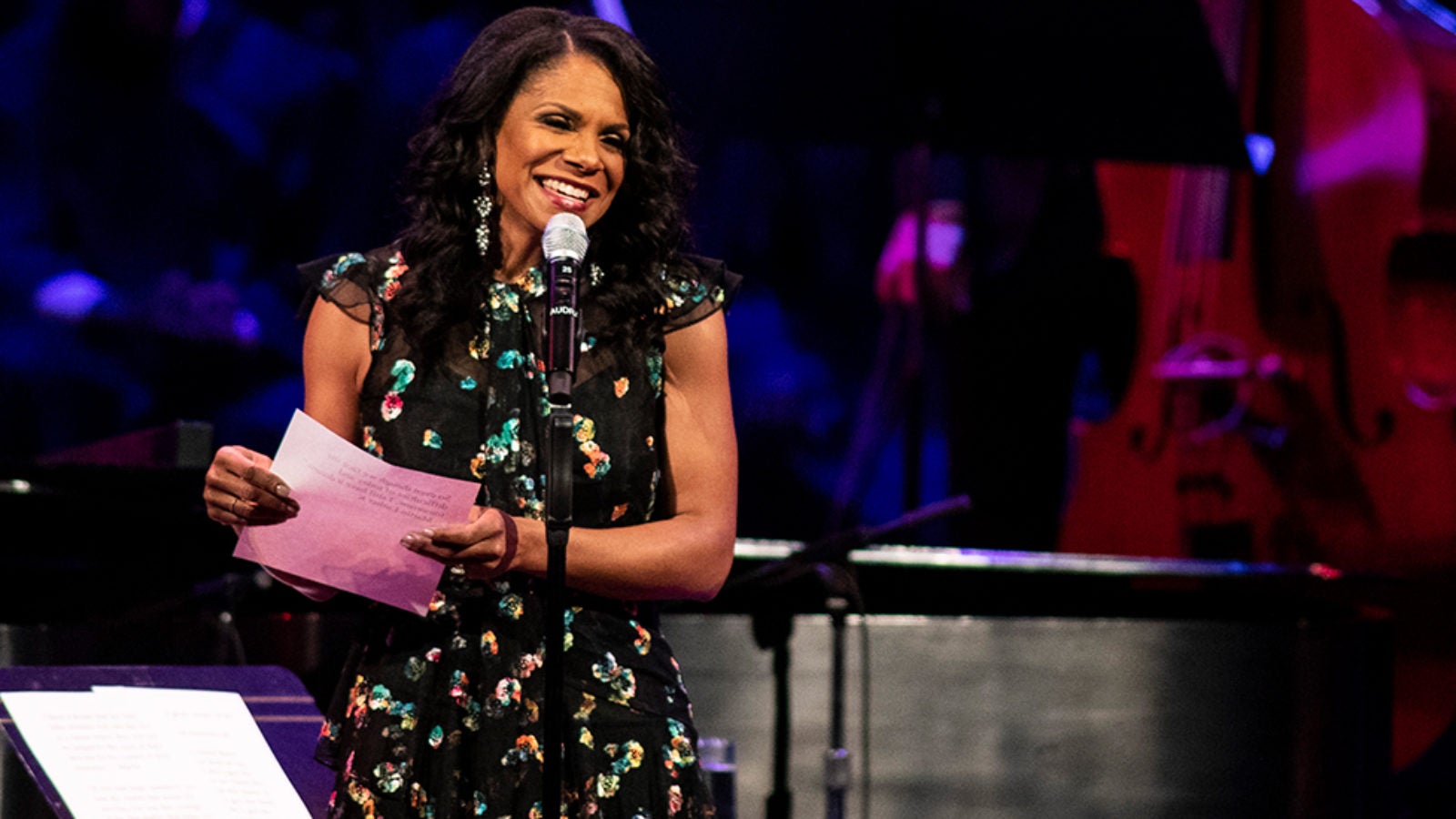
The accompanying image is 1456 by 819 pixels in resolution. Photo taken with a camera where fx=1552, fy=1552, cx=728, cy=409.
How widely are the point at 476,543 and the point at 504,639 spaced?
0.17 m

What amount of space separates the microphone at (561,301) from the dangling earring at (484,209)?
30cm

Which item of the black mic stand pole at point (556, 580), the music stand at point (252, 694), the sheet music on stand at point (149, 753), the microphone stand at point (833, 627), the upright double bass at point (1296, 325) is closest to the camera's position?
the black mic stand pole at point (556, 580)

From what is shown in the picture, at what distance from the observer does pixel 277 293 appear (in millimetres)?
5188

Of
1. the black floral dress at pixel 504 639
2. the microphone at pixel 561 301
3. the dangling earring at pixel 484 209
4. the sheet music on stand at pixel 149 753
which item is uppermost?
the dangling earring at pixel 484 209

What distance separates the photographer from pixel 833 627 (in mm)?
2951

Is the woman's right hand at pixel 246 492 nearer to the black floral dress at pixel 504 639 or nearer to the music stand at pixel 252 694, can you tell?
the black floral dress at pixel 504 639

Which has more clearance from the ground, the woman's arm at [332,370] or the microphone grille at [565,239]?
the microphone grille at [565,239]

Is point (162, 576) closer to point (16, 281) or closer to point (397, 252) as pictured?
point (397, 252)

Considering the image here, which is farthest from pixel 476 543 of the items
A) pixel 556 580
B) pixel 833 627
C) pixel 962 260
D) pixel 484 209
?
pixel 962 260

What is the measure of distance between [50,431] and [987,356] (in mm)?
3017

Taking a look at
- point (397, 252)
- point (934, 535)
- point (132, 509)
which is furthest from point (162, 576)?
point (934, 535)

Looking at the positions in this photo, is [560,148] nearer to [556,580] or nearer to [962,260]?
[556,580]

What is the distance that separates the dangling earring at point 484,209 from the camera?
5.88 ft

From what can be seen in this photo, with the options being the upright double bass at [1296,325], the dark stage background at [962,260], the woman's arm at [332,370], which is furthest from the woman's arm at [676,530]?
the upright double bass at [1296,325]
